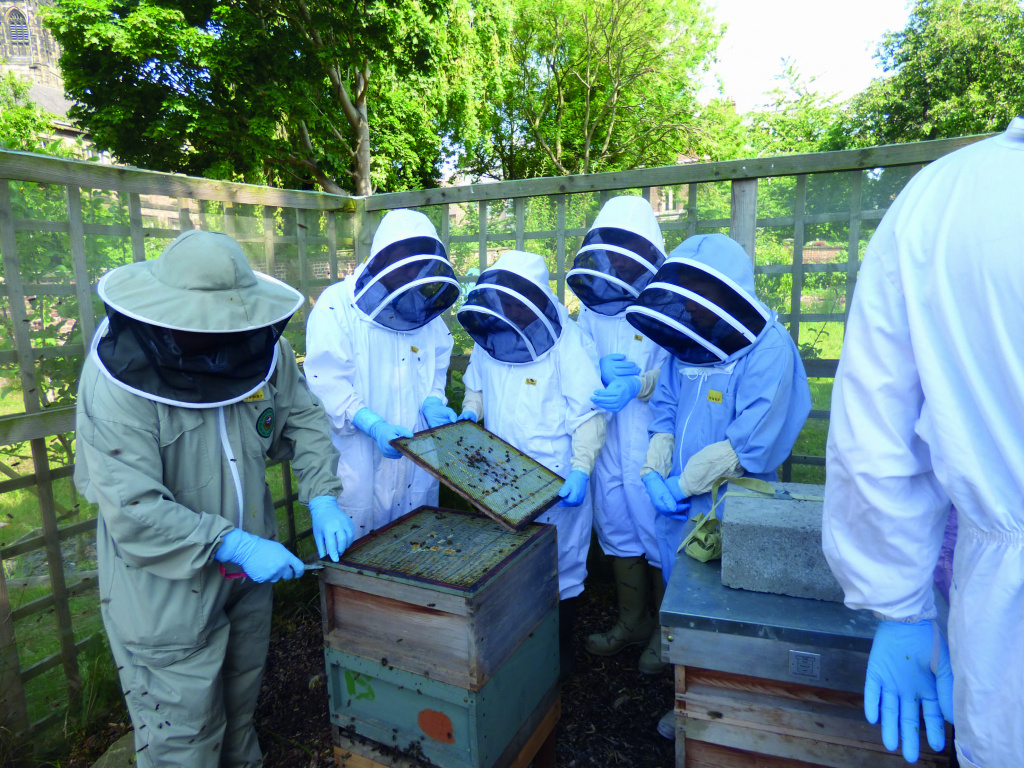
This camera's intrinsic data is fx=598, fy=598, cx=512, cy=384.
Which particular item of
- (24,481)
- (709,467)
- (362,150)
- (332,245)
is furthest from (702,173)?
(362,150)

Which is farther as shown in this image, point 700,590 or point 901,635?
point 700,590

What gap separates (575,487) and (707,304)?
3.89ft

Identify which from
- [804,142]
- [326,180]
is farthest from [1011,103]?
[326,180]

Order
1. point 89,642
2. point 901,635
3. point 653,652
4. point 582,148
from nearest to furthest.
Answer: point 901,635 < point 89,642 < point 653,652 < point 582,148

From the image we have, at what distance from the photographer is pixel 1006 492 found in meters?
1.12

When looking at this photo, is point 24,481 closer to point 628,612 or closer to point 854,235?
point 628,612

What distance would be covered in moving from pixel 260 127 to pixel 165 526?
14331 millimetres

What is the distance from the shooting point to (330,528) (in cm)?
253

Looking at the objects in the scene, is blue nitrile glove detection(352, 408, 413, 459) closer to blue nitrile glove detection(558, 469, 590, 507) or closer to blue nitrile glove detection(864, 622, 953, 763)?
blue nitrile glove detection(558, 469, 590, 507)

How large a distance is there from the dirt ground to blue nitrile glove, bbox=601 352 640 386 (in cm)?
182

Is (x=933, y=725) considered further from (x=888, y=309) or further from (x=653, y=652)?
(x=653, y=652)

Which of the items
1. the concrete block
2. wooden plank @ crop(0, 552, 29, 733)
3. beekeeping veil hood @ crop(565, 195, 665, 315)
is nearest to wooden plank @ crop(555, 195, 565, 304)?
beekeeping veil hood @ crop(565, 195, 665, 315)

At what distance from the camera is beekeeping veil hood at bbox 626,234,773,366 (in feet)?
8.96

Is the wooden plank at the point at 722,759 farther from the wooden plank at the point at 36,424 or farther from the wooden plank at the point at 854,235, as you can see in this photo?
the wooden plank at the point at 36,424
